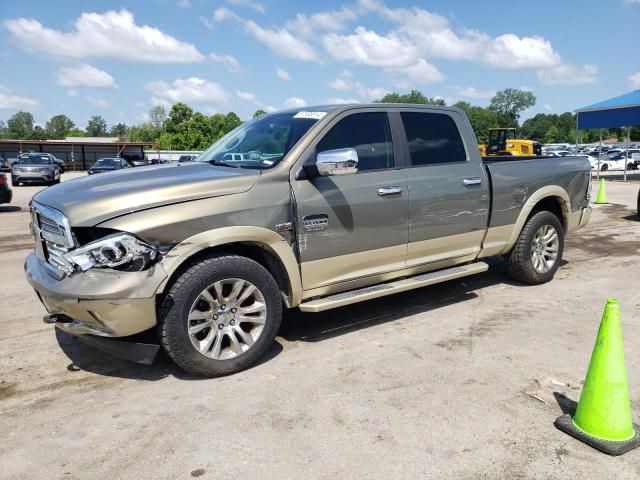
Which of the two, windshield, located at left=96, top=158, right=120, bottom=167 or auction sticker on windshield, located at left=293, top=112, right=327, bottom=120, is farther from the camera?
windshield, located at left=96, top=158, right=120, bottom=167

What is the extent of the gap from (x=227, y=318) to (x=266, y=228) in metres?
0.70

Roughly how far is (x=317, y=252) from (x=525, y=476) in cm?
211

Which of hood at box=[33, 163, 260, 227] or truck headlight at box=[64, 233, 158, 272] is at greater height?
hood at box=[33, 163, 260, 227]

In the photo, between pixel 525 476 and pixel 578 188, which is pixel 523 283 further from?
pixel 525 476

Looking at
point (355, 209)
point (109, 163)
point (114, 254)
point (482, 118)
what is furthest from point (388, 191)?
point (482, 118)

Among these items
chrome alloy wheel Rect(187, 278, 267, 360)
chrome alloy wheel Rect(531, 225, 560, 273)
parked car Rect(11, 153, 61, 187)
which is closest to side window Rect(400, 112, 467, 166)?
chrome alloy wheel Rect(531, 225, 560, 273)

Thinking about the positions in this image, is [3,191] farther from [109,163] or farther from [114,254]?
[109,163]

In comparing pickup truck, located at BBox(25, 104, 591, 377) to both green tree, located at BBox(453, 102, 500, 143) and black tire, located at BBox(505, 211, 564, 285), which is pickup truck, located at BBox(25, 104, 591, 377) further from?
green tree, located at BBox(453, 102, 500, 143)

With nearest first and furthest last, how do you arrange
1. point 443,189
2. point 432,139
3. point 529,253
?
point 443,189 → point 432,139 → point 529,253

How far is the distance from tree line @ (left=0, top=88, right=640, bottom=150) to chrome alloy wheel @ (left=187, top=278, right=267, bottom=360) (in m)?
77.4

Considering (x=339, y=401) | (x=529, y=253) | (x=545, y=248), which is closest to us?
(x=339, y=401)

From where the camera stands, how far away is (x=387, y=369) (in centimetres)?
390

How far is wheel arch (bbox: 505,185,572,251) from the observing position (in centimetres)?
574

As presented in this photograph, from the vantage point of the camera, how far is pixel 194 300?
3.55m
